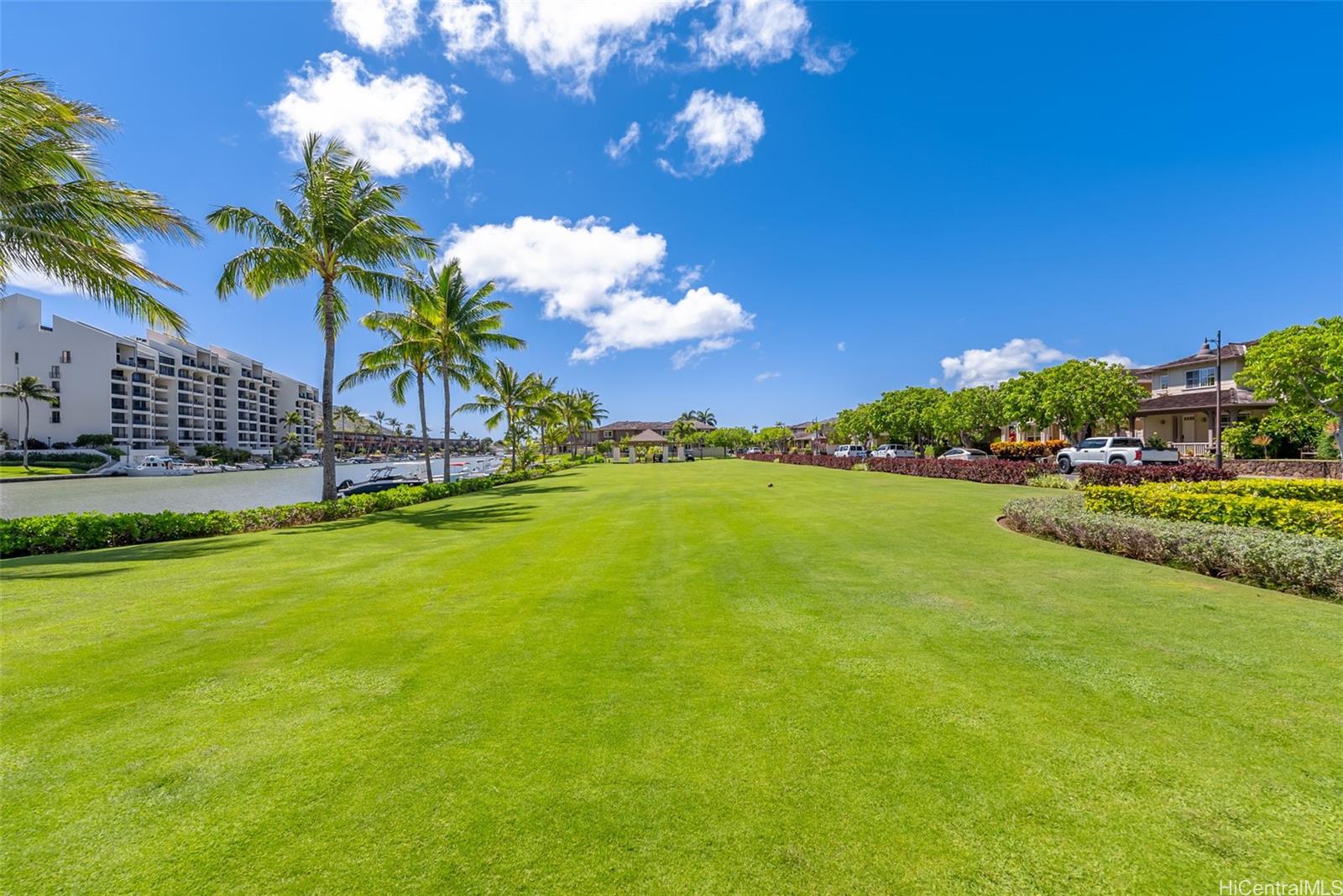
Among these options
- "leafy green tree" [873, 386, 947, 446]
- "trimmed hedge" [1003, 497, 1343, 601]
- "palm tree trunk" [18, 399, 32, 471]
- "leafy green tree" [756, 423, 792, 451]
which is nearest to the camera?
"trimmed hedge" [1003, 497, 1343, 601]

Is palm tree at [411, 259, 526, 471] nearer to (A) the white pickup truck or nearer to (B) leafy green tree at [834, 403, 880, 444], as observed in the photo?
(A) the white pickup truck

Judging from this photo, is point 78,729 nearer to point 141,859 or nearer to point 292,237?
point 141,859

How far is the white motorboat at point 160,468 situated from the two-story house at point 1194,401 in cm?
9965

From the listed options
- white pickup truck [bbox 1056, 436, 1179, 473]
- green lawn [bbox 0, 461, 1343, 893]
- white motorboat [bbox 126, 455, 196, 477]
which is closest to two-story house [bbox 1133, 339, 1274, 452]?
white pickup truck [bbox 1056, 436, 1179, 473]

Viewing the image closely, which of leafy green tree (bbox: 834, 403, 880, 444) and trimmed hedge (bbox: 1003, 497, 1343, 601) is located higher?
leafy green tree (bbox: 834, 403, 880, 444)

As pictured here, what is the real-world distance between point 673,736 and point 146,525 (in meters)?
15.2

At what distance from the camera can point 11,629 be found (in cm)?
573

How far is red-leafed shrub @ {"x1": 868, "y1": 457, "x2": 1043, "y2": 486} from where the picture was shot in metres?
22.6

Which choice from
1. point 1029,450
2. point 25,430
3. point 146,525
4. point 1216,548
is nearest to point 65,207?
point 146,525

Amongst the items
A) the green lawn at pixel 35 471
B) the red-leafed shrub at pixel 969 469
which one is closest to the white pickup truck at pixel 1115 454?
the red-leafed shrub at pixel 969 469

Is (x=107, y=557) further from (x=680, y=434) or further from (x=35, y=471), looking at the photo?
(x=35, y=471)

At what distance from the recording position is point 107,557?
10242 millimetres

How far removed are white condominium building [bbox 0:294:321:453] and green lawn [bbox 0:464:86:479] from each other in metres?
12.3

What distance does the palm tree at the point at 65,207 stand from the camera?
33.4ft
